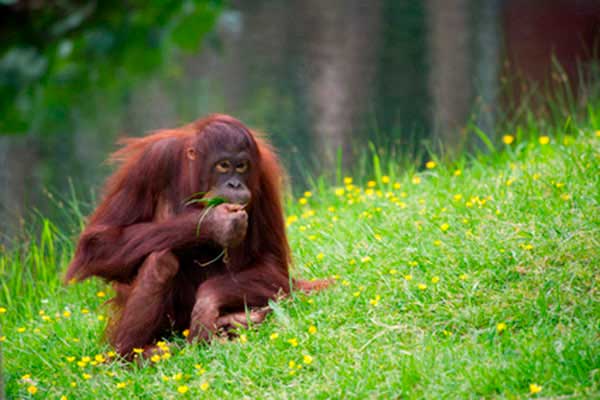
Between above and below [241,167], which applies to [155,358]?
below

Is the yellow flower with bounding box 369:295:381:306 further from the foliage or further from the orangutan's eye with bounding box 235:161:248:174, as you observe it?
the foliage

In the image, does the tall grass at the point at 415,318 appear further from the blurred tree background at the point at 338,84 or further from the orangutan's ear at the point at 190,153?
the blurred tree background at the point at 338,84

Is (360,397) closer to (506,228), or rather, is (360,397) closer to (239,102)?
(506,228)

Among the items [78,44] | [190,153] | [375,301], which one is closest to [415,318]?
[375,301]

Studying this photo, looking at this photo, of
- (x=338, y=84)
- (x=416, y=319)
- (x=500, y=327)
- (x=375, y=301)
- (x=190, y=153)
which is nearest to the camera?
(x=500, y=327)

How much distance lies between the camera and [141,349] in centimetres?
417

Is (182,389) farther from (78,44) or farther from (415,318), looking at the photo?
(78,44)

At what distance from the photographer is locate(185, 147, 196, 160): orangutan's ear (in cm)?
441

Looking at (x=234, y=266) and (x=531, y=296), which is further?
(x=234, y=266)

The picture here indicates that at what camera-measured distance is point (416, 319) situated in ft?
13.0

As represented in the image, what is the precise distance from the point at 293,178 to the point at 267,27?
26.2 ft

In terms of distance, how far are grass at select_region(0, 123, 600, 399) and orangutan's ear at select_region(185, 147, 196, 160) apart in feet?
2.85

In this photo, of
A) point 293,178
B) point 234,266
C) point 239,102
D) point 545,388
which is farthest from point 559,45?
point 545,388

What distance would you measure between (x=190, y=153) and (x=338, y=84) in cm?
881
